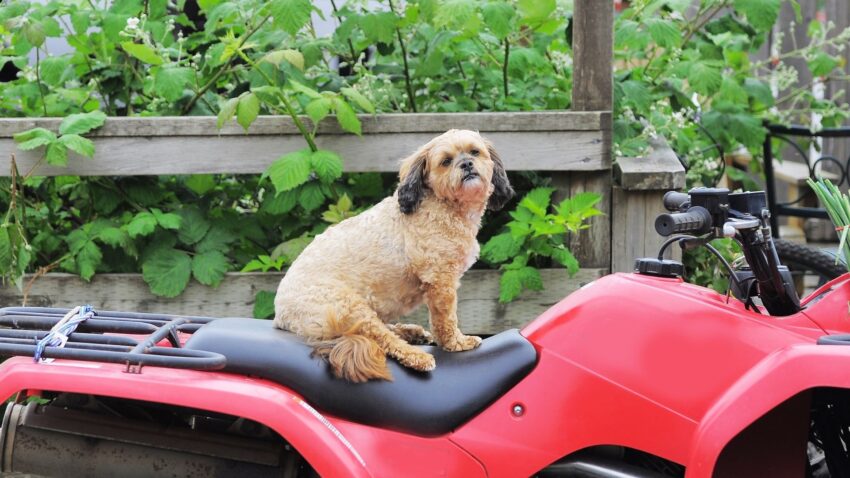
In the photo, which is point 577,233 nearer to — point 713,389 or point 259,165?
point 259,165

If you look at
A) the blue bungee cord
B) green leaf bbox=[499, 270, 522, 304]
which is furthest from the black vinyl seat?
green leaf bbox=[499, 270, 522, 304]

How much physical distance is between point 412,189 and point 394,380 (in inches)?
18.6

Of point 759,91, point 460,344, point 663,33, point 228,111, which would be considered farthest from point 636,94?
point 460,344

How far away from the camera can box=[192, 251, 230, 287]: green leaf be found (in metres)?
3.83

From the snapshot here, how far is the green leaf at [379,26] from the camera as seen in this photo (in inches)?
156

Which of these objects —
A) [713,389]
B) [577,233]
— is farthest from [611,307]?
[577,233]

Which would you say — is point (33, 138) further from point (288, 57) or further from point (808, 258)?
point (808, 258)

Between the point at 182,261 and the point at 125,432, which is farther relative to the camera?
the point at 182,261

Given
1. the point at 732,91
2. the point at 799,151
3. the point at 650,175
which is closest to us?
the point at 650,175

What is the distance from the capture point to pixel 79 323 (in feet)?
7.79

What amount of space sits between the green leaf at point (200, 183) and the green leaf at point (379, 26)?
88 cm

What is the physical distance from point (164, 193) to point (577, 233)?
67.4 inches

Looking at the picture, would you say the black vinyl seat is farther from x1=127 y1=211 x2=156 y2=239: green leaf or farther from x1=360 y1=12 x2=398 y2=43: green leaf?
x1=360 y1=12 x2=398 y2=43: green leaf

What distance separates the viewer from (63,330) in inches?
90.8
